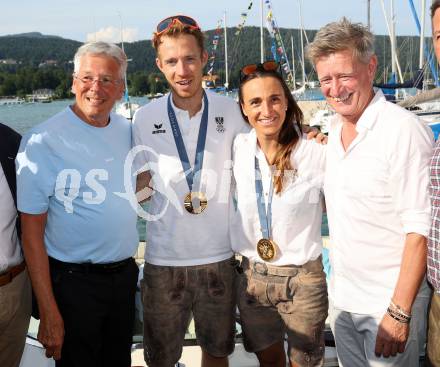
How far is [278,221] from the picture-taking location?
2.88 metres

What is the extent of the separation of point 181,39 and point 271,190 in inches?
43.4

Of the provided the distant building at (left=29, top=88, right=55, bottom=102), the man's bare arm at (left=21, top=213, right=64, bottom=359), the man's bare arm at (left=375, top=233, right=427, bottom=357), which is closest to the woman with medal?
the man's bare arm at (left=375, top=233, right=427, bottom=357)

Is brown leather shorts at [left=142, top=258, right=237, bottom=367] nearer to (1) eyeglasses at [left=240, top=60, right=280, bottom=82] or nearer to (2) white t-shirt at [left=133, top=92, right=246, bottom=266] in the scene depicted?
(2) white t-shirt at [left=133, top=92, right=246, bottom=266]

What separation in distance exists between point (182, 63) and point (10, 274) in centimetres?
162

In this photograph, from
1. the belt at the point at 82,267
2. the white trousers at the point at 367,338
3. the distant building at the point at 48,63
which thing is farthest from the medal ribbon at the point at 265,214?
the distant building at the point at 48,63

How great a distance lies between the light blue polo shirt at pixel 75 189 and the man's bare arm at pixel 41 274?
84mm

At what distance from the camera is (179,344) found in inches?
126

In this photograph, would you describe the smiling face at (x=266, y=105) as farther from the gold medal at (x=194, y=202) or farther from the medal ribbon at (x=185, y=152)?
the gold medal at (x=194, y=202)

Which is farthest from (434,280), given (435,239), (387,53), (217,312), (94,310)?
(387,53)

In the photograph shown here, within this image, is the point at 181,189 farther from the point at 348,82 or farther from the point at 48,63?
the point at 48,63

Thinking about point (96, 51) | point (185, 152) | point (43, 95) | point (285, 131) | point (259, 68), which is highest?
point (43, 95)

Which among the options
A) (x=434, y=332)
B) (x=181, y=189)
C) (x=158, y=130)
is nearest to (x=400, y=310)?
(x=434, y=332)

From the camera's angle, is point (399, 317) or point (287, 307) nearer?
point (399, 317)

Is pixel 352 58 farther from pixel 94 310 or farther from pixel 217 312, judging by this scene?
pixel 94 310
